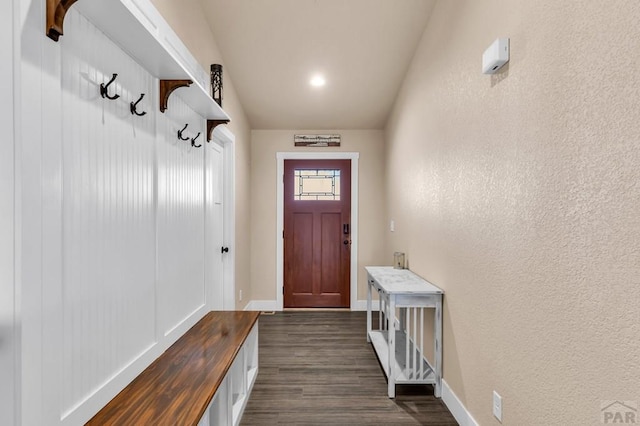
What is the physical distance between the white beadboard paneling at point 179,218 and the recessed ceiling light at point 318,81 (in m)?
1.60

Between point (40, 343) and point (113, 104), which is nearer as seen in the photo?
point (40, 343)

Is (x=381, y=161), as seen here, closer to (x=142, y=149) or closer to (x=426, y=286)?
(x=426, y=286)

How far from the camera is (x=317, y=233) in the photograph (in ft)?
15.3

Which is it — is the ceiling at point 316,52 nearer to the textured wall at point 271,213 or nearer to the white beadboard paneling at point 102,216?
the textured wall at point 271,213

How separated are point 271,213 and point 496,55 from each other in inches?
136

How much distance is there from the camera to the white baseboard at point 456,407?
197cm

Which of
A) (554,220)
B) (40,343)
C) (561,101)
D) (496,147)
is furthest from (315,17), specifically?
(40,343)

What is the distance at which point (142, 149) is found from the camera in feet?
5.17

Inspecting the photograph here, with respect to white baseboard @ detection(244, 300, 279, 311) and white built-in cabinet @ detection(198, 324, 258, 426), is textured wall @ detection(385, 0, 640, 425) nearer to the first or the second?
white built-in cabinet @ detection(198, 324, 258, 426)

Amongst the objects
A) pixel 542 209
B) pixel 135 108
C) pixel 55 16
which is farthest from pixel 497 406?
pixel 55 16

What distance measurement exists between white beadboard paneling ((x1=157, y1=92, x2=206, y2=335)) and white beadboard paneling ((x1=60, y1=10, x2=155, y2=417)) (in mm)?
132

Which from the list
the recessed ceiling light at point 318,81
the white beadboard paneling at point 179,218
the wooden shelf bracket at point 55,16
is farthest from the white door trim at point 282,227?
the wooden shelf bracket at point 55,16

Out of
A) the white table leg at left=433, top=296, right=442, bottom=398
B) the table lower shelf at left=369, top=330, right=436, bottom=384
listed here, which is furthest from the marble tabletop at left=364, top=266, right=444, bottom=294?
the table lower shelf at left=369, top=330, right=436, bottom=384

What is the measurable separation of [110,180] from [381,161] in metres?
3.76
